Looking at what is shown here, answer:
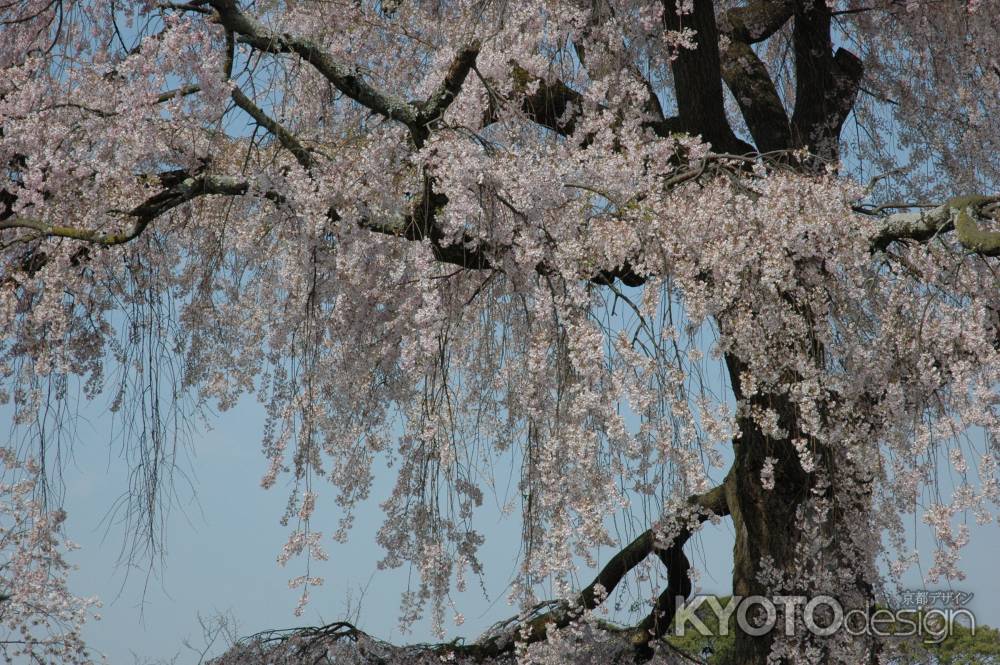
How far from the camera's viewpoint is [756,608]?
4766 millimetres

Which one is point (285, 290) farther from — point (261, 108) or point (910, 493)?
point (910, 493)

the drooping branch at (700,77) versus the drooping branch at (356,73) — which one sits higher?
the drooping branch at (700,77)

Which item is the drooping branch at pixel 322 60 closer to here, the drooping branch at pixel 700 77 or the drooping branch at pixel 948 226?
the drooping branch at pixel 700 77

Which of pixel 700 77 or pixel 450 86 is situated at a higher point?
pixel 700 77

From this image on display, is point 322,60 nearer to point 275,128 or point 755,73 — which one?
point 275,128

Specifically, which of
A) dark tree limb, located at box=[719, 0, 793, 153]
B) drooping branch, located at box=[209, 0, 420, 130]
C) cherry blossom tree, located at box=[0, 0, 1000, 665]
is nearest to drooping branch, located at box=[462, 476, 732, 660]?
cherry blossom tree, located at box=[0, 0, 1000, 665]

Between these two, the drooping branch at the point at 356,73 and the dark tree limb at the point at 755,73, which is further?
the dark tree limb at the point at 755,73

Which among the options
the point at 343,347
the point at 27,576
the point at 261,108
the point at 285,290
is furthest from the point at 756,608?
the point at 27,576

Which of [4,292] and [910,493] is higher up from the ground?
[4,292]

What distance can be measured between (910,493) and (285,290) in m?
3.11

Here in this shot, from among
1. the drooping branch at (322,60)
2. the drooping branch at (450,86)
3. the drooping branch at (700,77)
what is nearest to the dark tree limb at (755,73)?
the drooping branch at (700,77)

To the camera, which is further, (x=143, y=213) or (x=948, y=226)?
(x=948, y=226)

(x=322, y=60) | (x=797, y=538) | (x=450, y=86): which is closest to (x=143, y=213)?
(x=322, y=60)

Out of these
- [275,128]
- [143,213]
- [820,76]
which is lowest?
[143,213]
